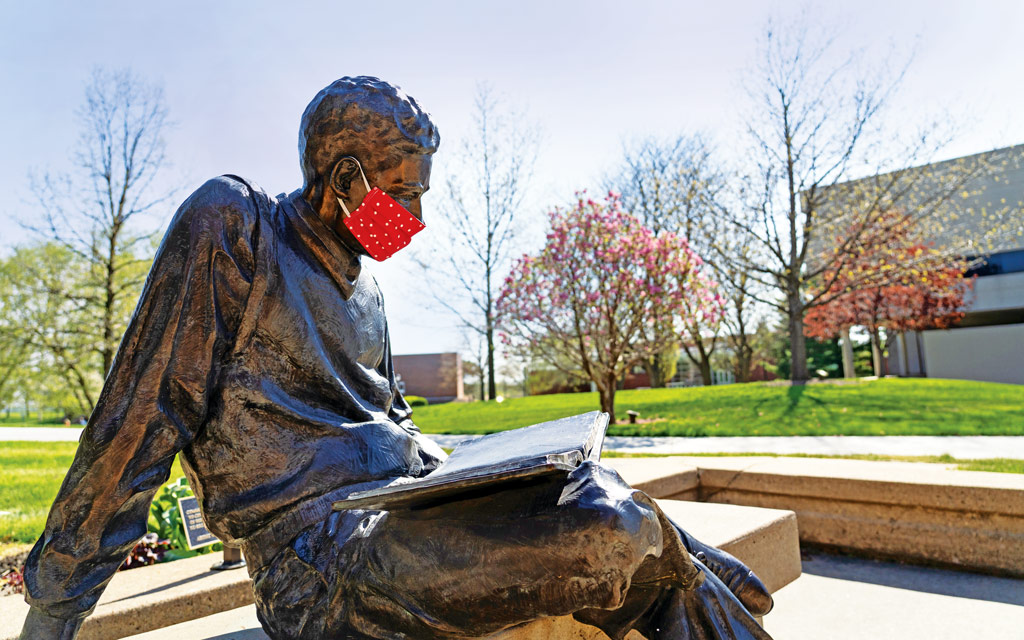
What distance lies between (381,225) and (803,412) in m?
11.3

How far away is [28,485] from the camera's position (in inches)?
241

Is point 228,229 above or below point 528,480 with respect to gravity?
above

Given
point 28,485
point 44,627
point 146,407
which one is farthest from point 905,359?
point 44,627

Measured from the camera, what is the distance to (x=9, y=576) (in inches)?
138

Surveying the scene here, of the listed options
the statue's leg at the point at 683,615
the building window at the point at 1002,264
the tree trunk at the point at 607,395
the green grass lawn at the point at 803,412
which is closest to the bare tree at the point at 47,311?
the green grass lawn at the point at 803,412

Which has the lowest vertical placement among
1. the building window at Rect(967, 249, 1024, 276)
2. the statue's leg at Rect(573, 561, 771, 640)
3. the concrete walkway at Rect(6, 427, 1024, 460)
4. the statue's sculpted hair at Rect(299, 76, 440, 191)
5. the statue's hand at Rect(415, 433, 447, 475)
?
the concrete walkway at Rect(6, 427, 1024, 460)

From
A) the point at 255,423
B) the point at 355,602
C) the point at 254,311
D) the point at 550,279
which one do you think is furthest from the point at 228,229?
the point at 550,279

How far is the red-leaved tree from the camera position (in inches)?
625

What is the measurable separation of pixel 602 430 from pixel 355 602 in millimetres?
605

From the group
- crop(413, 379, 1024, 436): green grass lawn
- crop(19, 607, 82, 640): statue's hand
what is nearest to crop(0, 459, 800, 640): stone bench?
crop(19, 607, 82, 640): statue's hand

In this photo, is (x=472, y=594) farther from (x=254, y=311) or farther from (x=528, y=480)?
(x=254, y=311)

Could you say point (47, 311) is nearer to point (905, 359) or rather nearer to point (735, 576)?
point (735, 576)

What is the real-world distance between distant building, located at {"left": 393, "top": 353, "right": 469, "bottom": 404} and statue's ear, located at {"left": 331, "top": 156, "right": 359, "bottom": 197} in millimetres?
32685

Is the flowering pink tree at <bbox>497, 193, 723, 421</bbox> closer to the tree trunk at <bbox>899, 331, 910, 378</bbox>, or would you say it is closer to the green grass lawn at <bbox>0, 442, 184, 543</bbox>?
the green grass lawn at <bbox>0, 442, 184, 543</bbox>
